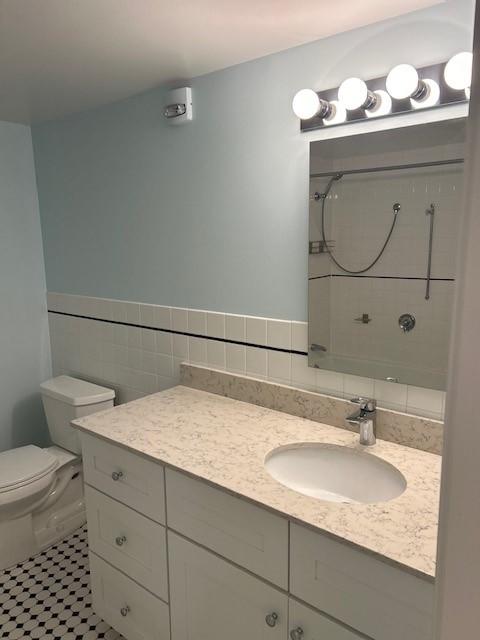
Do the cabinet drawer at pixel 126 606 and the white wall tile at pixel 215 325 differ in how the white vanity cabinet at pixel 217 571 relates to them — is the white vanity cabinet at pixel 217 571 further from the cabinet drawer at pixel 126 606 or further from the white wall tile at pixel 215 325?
the white wall tile at pixel 215 325

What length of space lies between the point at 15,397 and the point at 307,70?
2.31m

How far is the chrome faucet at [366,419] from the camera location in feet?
4.81

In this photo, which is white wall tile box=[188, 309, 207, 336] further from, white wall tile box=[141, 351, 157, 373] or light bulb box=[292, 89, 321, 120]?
light bulb box=[292, 89, 321, 120]

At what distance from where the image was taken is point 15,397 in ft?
8.96

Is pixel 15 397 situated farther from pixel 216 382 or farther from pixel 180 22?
pixel 180 22

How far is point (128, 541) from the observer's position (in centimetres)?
161

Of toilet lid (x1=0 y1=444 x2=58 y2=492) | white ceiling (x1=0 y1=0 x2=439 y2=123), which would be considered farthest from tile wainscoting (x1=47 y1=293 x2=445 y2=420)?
white ceiling (x1=0 y1=0 x2=439 y2=123)

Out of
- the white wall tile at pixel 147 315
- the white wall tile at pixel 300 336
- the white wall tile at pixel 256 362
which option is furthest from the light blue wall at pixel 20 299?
the white wall tile at pixel 300 336

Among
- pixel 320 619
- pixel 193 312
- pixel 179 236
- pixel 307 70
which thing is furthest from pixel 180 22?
pixel 320 619

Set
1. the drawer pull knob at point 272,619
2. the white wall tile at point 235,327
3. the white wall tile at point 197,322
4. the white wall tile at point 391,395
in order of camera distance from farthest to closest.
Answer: the white wall tile at point 197,322, the white wall tile at point 235,327, the white wall tile at point 391,395, the drawer pull knob at point 272,619

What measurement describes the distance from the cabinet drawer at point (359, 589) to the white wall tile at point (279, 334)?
30.2 inches

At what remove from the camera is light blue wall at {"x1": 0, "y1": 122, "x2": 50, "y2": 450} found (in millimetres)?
2598

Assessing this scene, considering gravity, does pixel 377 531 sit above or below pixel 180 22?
below

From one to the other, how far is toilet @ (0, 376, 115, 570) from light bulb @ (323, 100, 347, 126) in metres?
1.65
